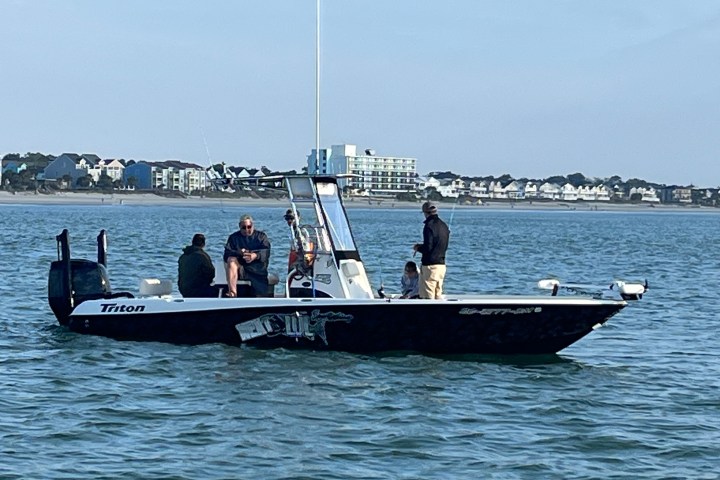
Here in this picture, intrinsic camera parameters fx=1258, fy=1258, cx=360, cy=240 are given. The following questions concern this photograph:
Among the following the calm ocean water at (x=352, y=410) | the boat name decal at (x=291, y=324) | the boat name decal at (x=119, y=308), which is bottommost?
the calm ocean water at (x=352, y=410)

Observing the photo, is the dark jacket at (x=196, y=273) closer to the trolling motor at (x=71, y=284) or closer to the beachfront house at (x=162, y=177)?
the trolling motor at (x=71, y=284)

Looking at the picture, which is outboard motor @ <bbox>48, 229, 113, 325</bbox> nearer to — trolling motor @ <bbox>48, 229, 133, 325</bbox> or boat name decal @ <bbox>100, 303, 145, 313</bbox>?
trolling motor @ <bbox>48, 229, 133, 325</bbox>

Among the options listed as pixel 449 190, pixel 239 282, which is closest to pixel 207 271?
pixel 239 282

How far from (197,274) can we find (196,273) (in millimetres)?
18

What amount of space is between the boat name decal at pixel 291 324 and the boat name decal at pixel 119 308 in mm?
1319

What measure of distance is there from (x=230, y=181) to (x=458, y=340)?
11.1 feet

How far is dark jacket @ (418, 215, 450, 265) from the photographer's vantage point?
1513 centimetres

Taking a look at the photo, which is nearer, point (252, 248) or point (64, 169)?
point (252, 248)

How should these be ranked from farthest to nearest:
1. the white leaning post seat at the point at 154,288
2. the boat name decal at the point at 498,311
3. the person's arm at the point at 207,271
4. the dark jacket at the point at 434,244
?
1. the white leaning post seat at the point at 154,288
2. the person's arm at the point at 207,271
3. the dark jacket at the point at 434,244
4. the boat name decal at the point at 498,311

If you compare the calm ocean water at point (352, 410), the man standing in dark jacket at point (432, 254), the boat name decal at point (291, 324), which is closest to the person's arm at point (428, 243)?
the man standing in dark jacket at point (432, 254)

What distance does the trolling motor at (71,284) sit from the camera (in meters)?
16.5

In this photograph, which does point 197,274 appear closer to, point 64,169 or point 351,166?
point 351,166

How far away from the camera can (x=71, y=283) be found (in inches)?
650

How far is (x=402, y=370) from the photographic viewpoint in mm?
14609
